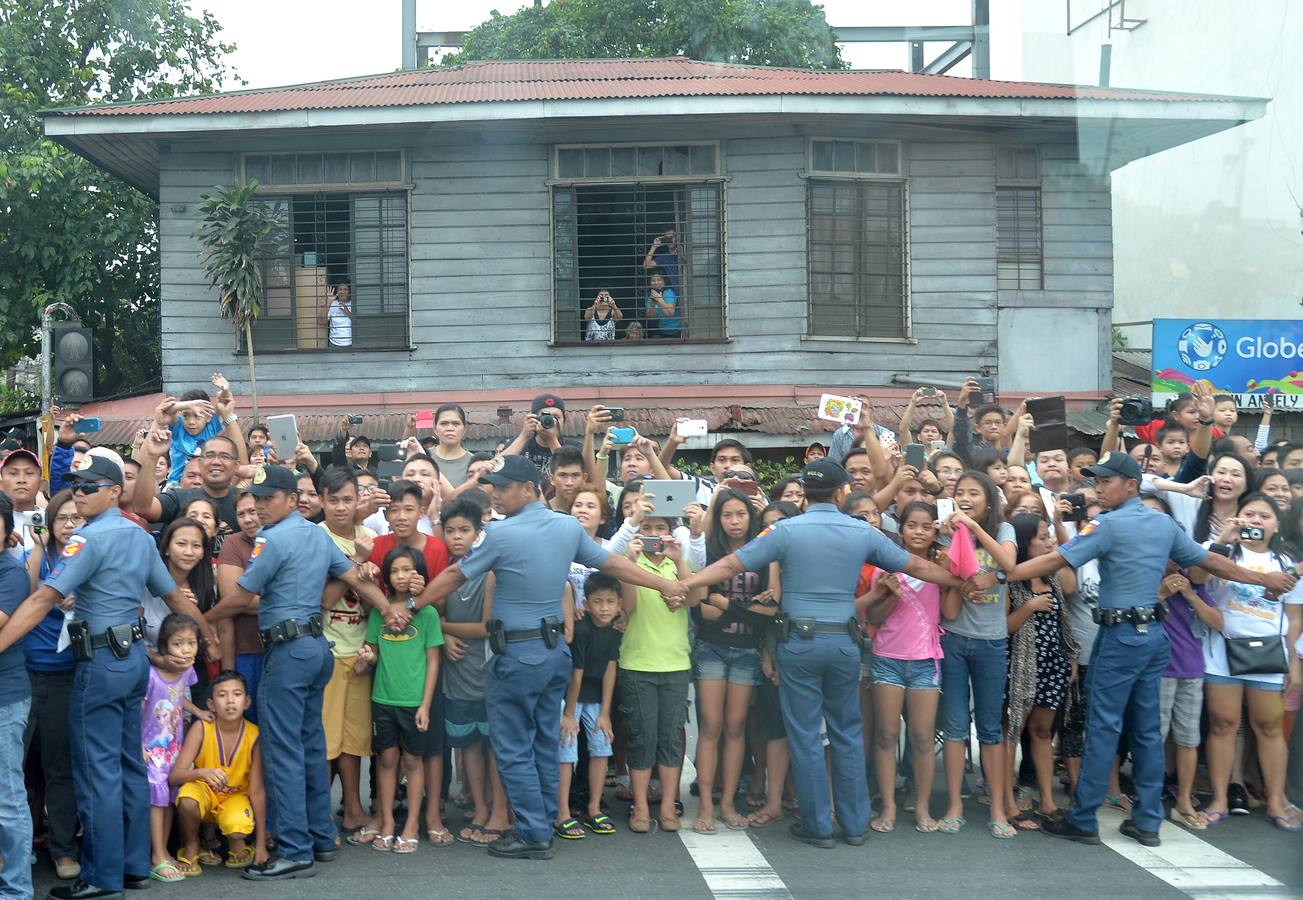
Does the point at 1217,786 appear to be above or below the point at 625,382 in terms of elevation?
below

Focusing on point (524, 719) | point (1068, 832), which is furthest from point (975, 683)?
point (524, 719)

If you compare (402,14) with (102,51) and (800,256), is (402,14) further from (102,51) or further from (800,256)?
(800,256)

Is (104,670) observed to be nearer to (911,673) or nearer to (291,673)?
(291,673)

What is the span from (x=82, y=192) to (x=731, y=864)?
15.3 metres

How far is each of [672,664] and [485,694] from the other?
3.26 feet

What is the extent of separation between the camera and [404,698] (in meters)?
6.73

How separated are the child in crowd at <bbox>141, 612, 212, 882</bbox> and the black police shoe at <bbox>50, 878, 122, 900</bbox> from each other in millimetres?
368

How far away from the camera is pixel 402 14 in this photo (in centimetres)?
2298

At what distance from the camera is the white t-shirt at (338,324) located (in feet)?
47.0

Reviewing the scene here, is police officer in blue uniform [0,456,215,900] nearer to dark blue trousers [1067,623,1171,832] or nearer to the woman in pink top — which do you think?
the woman in pink top

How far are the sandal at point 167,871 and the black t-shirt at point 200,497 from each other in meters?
1.67

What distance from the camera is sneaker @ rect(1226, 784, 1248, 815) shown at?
7413 millimetres

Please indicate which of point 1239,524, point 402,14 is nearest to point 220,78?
point 402,14

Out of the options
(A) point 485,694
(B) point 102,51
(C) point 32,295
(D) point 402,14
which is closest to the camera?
(A) point 485,694
